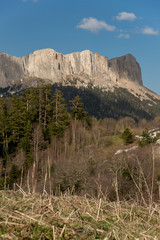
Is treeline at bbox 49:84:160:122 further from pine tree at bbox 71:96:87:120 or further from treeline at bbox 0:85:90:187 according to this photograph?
treeline at bbox 0:85:90:187

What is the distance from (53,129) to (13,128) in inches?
257

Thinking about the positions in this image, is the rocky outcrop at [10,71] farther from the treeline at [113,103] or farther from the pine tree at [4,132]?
the pine tree at [4,132]

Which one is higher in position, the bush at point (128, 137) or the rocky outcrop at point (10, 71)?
the rocky outcrop at point (10, 71)

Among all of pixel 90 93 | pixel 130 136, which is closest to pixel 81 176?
pixel 130 136

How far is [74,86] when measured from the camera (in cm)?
17288

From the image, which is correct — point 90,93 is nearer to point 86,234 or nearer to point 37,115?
point 37,115

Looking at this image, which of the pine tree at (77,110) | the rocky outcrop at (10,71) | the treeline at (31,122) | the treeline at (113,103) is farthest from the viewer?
the rocky outcrop at (10,71)

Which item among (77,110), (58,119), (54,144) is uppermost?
(77,110)

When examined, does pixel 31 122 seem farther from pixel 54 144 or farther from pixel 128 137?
pixel 128 137

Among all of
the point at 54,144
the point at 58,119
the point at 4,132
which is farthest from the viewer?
the point at 58,119

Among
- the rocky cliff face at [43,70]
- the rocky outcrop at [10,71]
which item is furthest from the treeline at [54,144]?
the rocky outcrop at [10,71]

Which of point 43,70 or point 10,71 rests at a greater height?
point 10,71

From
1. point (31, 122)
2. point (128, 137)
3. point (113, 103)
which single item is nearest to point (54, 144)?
point (31, 122)

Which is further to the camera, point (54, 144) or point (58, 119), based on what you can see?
point (58, 119)
